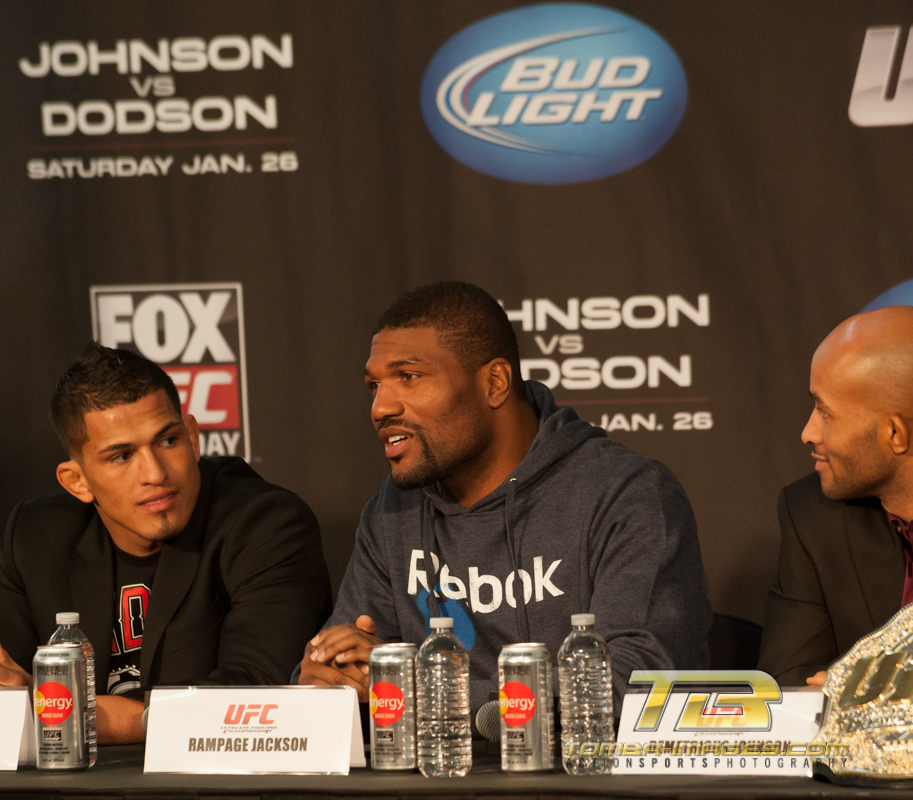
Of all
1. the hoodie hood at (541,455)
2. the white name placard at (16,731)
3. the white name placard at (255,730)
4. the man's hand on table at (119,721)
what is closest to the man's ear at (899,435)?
the hoodie hood at (541,455)

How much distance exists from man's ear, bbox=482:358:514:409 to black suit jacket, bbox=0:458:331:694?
530 millimetres

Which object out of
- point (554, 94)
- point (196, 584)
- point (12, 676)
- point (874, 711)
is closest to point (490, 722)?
point (874, 711)

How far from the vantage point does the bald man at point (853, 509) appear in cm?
215

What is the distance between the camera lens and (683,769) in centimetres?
141

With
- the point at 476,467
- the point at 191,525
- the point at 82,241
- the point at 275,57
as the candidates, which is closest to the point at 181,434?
the point at 191,525

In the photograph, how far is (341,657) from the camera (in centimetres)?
182

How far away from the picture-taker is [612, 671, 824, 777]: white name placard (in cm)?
140

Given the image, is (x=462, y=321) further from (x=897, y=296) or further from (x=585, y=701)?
(x=897, y=296)

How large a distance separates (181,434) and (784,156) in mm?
1786

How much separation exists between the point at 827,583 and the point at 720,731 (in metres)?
0.88

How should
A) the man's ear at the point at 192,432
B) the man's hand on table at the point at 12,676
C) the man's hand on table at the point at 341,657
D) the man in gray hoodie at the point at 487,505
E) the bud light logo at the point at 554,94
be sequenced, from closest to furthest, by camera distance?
the man's hand on table at the point at 341,657, the man's hand on table at the point at 12,676, the man in gray hoodie at the point at 487,505, the man's ear at the point at 192,432, the bud light logo at the point at 554,94

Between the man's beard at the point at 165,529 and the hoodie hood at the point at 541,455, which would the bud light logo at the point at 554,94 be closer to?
the hoodie hood at the point at 541,455

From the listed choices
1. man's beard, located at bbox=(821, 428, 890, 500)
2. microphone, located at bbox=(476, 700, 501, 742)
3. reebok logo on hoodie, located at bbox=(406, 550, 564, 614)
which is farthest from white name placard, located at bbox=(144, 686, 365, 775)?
man's beard, located at bbox=(821, 428, 890, 500)

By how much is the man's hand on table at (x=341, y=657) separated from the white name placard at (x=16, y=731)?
42 centimetres
